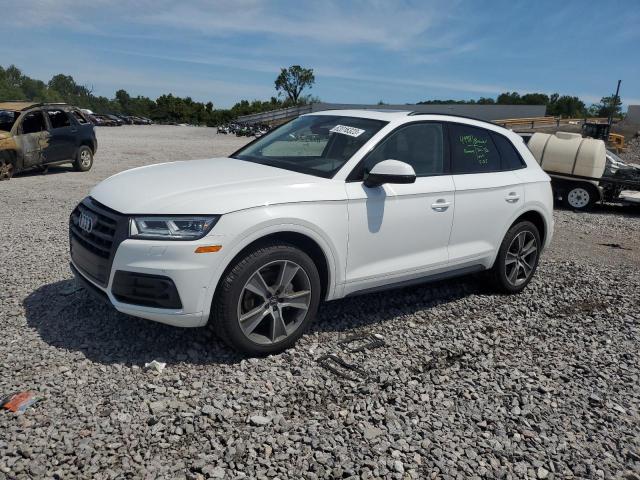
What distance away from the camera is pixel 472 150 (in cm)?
511

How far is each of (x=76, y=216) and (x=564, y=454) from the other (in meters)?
3.68

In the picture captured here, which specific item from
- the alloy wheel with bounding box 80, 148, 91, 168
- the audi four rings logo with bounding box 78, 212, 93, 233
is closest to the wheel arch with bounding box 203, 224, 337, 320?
the audi four rings logo with bounding box 78, 212, 93, 233

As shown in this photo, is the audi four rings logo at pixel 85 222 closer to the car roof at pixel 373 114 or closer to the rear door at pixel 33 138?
the car roof at pixel 373 114

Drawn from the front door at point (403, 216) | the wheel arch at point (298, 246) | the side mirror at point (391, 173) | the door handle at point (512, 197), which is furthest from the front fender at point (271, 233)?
the door handle at point (512, 197)

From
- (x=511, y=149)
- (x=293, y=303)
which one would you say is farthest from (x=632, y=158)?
(x=293, y=303)

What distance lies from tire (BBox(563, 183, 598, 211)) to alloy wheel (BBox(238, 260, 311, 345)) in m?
11.4

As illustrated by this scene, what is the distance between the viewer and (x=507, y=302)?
217 inches

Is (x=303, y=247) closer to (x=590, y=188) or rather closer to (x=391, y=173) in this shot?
(x=391, y=173)

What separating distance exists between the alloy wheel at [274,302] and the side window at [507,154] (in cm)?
266

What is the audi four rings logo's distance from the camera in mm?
3824

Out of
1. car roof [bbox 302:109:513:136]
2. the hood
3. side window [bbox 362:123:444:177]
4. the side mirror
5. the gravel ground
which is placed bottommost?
the gravel ground

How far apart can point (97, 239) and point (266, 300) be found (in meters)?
1.24

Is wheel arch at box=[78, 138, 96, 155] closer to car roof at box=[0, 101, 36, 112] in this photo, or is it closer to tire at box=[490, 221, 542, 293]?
car roof at box=[0, 101, 36, 112]

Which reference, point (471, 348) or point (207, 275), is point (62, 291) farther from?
point (471, 348)
